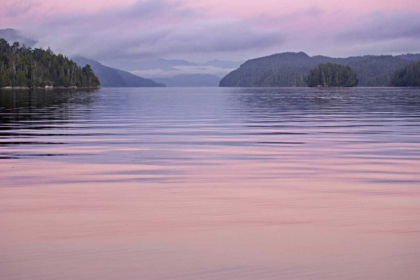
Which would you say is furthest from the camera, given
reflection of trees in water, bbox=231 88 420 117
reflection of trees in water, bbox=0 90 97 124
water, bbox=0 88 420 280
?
reflection of trees in water, bbox=231 88 420 117

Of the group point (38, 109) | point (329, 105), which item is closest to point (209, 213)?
point (38, 109)

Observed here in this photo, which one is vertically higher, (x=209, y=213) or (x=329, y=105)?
(x=209, y=213)

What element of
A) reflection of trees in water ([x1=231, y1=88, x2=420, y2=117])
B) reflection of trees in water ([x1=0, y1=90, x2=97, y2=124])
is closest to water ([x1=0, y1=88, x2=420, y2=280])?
reflection of trees in water ([x1=0, y1=90, x2=97, y2=124])

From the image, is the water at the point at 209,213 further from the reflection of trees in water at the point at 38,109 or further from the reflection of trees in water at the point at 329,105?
the reflection of trees in water at the point at 329,105

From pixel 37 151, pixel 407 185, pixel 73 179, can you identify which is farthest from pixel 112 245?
pixel 37 151

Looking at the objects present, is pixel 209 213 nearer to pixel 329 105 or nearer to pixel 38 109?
pixel 38 109

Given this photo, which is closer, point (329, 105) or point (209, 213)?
point (209, 213)

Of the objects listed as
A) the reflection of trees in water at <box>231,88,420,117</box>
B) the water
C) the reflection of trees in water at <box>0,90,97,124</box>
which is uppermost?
the reflection of trees in water at <box>0,90,97,124</box>

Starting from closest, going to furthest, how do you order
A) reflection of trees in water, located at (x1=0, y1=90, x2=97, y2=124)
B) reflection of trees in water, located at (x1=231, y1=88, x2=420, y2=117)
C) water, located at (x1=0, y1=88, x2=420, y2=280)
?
water, located at (x1=0, y1=88, x2=420, y2=280) → reflection of trees in water, located at (x1=0, y1=90, x2=97, y2=124) → reflection of trees in water, located at (x1=231, y1=88, x2=420, y2=117)

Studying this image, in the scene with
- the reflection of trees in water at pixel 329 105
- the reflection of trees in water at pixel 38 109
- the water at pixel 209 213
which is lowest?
the reflection of trees in water at pixel 329 105

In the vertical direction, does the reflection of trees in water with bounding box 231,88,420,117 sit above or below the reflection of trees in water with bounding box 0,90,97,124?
below

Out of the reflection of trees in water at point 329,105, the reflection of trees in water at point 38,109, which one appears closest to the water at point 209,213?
the reflection of trees in water at point 38,109

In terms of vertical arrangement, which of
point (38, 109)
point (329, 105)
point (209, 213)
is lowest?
point (329, 105)

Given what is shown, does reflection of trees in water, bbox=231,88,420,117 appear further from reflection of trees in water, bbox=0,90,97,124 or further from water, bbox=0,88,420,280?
water, bbox=0,88,420,280
